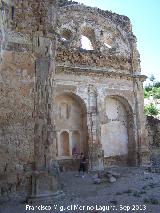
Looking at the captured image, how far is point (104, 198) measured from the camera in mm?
6973

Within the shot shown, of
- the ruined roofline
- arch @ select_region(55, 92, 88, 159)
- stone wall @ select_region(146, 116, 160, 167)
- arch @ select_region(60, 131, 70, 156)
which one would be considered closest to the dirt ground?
arch @ select_region(60, 131, 70, 156)

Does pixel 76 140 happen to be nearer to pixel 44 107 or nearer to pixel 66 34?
pixel 66 34

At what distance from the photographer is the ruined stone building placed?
21.2ft

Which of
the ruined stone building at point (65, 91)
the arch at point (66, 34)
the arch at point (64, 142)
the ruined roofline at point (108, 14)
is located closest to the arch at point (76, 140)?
the ruined stone building at point (65, 91)

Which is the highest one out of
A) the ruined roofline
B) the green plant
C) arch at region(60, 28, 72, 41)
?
the ruined roofline

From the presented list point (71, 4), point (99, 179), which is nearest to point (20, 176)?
point (99, 179)

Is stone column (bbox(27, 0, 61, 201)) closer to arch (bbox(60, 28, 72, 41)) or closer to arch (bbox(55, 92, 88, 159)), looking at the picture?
arch (bbox(55, 92, 88, 159))

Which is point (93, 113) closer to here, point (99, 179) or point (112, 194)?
point (99, 179)

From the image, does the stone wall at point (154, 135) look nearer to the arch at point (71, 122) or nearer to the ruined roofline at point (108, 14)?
the arch at point (71, 122)

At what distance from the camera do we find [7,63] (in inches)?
261

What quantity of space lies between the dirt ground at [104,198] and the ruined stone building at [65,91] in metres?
0.60

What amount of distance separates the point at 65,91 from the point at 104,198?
22.3 feet

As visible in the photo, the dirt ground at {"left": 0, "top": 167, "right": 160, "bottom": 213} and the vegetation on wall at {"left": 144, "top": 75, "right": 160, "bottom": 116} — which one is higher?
the vegetation on wall at {"left": 144, "top": 75, "right": 160, "bottom": 116}

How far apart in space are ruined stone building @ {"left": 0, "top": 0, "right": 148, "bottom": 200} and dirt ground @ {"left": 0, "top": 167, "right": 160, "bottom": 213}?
0.60 meters
